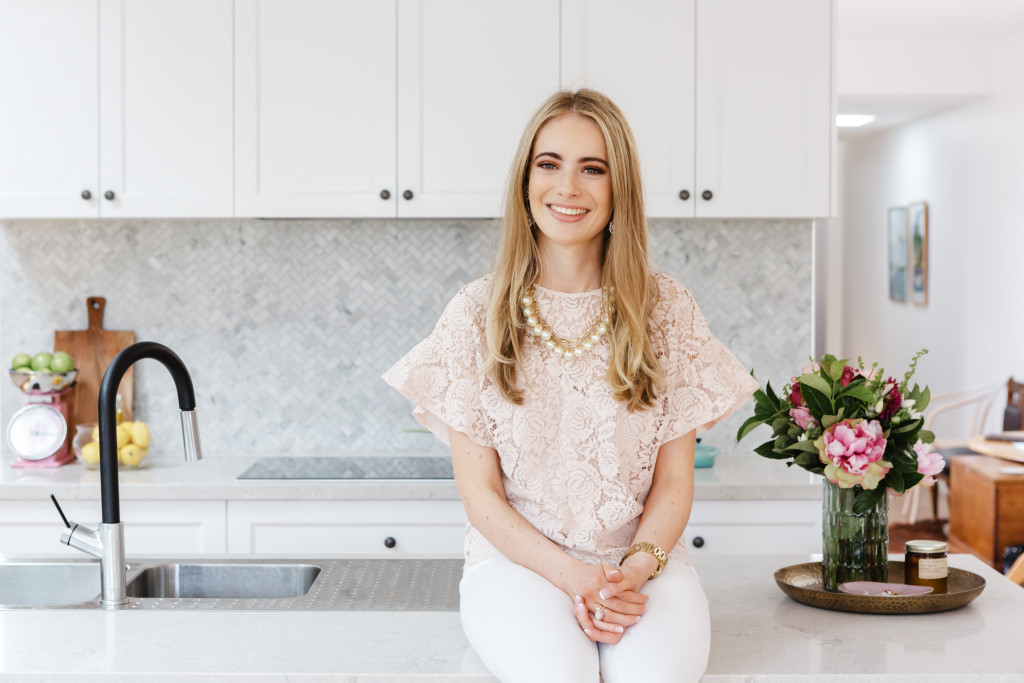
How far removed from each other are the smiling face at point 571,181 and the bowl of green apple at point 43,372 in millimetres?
1880

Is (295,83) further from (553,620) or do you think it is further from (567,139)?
(553,620)

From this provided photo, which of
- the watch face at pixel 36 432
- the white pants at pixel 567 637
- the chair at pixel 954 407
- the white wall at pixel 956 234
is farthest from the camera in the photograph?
the white wall at pixel 956 234

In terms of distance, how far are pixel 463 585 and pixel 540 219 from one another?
1.99ft

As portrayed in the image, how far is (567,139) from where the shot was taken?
1637mm

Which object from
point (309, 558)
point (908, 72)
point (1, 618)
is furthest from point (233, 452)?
point (908, 72)

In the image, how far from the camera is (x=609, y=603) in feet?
4.38

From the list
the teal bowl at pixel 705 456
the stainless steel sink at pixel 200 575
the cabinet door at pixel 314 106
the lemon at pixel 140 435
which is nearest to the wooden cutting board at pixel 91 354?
the lemon at pixel 140 435

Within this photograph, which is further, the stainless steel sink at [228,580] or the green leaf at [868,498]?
the stainless steel sink at [228,580]

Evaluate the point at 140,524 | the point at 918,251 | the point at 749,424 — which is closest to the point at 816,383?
the point at 749,424

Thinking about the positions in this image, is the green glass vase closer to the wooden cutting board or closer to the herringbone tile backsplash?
the herringbone tile backsplash

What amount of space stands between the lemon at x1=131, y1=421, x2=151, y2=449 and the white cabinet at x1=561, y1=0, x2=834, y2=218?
1.54 m

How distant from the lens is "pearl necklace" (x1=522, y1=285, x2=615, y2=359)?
163 centimetres

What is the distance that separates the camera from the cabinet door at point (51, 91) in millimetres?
2764

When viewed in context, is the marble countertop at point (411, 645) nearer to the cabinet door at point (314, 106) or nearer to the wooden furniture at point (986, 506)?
the cabinet door at point (314, 106)
